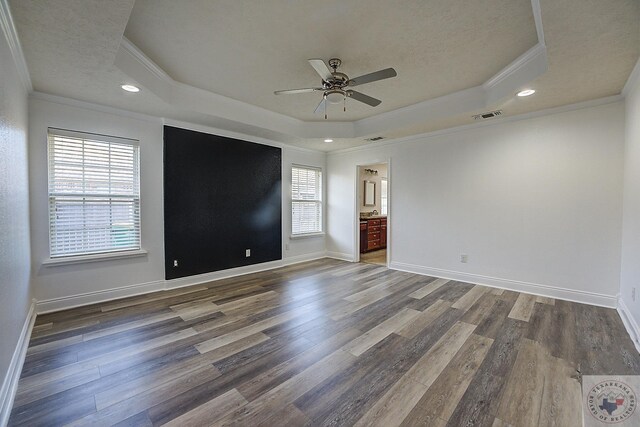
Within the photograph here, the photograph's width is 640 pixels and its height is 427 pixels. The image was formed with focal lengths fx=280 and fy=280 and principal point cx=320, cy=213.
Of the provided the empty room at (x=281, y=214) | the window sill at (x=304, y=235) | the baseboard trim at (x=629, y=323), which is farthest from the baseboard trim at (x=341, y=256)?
the baseboard trim at (x=629, y=323)

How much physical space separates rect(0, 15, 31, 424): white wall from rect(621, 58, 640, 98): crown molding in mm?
4953

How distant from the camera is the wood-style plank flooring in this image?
1.66m


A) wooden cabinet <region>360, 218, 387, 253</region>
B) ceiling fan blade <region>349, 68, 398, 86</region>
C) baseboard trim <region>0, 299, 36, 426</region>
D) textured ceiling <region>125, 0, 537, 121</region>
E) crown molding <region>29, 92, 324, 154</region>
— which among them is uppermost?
textured ceiling <region>125, 0, 537, 121</region>

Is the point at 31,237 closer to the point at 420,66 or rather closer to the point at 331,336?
the point at 331,336

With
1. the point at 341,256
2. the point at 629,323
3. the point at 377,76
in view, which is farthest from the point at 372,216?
the point at 377,76

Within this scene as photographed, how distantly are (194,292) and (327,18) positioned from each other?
3629 millimetres

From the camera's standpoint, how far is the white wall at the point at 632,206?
262 cm

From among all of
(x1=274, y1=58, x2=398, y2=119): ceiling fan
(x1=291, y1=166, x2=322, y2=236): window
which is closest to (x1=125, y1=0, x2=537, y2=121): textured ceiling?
(x1=274, y1=58, x2=398, y2=119): ceiling fan

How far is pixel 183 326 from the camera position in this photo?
2.81 metres

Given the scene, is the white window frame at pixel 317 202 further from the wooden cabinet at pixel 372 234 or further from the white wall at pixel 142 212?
the white wall at pixel 142 212

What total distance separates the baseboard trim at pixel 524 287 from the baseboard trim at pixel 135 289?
2.81 meters

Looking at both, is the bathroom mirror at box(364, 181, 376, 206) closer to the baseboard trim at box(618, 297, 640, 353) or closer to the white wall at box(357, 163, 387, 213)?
the white wall at box(357, 163, 387, 213)

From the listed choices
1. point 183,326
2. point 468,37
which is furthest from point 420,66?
point 183,326

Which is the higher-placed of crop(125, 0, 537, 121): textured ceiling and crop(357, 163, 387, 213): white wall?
crop(125, 0, 537, 121): textured ceiling
